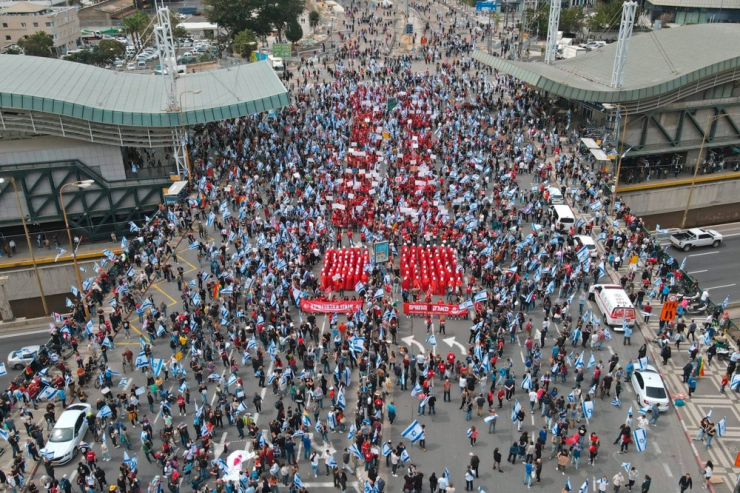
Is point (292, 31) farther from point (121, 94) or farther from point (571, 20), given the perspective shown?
point (121, 94)

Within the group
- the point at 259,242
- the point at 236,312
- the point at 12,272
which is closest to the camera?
the point at 236,312

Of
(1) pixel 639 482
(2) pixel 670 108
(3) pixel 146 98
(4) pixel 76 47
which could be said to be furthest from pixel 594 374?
(4) pixel 76 47

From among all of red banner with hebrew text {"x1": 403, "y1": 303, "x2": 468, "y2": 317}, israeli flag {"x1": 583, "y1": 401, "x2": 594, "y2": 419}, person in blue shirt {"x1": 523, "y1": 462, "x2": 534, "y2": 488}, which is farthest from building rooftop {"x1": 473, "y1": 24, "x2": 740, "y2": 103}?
person in blue shirt {"x1": 523, "y1": 462, "x2": 534, "y2": 488}

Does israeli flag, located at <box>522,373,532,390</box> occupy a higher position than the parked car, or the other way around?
israeli flag, located at <box>522,373,532,390</box>

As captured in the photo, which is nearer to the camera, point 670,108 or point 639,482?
point 639,482

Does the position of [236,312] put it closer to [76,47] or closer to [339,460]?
[339,460]

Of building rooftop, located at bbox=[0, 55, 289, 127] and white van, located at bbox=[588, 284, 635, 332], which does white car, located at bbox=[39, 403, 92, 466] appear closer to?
white van, located at bbox=[588, 284, 635, 332]
